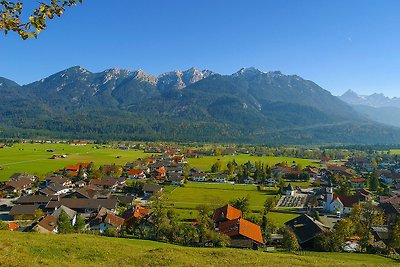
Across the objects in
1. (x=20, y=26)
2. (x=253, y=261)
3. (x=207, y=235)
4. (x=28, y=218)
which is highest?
(x=20, y=26)

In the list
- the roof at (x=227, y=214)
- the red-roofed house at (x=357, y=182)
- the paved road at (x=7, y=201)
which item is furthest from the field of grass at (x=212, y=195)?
the paved road at (x=7, y=201)

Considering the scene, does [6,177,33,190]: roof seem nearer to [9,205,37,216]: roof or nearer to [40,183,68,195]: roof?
[40,183,68,195]: roof

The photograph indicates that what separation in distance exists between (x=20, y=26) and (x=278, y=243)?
128 ft

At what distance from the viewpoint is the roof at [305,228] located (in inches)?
1569

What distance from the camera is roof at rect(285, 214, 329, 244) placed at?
131 ft

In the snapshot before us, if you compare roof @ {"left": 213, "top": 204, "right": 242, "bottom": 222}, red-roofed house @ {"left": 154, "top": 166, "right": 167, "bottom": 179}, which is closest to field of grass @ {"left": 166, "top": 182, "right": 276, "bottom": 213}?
roof @ {"left": 213, "top": 204, "right": 242, "bottom": 222}

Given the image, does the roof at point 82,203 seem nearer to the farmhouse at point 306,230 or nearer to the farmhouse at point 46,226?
the farmhouse at point 46,226

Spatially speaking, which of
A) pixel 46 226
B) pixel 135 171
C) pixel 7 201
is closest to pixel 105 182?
pixel 135 171

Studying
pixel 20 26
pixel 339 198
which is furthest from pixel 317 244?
pixel 20 26

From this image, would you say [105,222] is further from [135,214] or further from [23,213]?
[23,213]

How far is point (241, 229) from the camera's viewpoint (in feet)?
130

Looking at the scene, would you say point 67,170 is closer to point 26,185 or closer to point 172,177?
point 26,185

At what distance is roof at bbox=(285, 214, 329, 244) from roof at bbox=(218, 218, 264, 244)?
186 inches

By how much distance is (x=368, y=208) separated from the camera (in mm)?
47094
